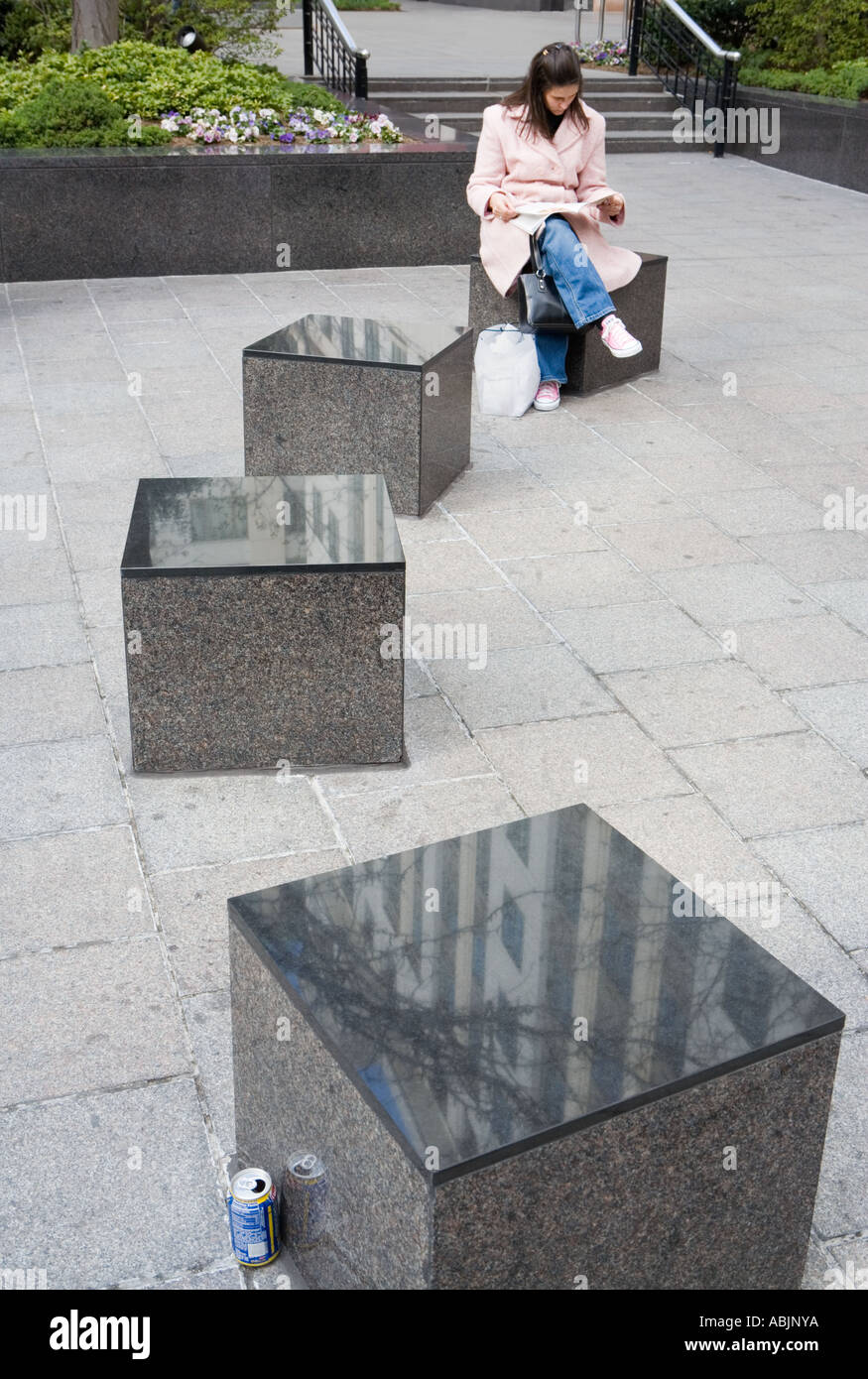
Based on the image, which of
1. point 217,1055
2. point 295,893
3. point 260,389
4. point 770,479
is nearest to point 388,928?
point 295,893

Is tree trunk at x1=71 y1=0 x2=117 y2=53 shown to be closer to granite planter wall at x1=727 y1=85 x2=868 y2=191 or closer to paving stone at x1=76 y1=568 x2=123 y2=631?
granite planter wall at x1=727 y1=85 x2=868 y2=191

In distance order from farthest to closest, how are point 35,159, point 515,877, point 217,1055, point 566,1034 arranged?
1. point 35,159
2. point 217,1055
3. point 515,877
4. point 566,1034

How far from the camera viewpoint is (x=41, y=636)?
5.66m

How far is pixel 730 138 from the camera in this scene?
717 inches

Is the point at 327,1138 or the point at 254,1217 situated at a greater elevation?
the point at 327,1138

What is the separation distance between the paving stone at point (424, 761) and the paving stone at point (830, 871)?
102 centimetres

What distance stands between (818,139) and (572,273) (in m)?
10.0

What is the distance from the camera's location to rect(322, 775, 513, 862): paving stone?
4426mm

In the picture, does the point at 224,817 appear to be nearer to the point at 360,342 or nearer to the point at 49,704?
the point at 49,704

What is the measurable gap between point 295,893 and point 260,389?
439 centimetres

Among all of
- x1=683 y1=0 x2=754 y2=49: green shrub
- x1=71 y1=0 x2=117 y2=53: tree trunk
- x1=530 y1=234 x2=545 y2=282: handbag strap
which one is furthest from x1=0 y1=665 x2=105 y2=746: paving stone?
x1=683 y1=0 x2=754 y2=49: green shrub

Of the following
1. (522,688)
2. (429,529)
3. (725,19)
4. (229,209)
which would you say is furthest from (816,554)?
(725,19)

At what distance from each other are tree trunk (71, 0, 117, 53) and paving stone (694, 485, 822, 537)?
1017 centimetres
